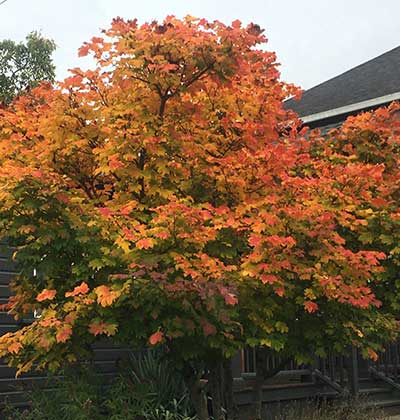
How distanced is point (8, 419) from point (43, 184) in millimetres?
4154

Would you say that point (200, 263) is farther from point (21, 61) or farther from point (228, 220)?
point (21, 61)

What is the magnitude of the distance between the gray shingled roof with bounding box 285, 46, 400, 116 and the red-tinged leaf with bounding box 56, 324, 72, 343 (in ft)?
41.1

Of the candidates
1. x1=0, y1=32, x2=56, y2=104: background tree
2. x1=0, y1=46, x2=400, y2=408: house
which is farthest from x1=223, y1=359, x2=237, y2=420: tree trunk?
x1=0, y1=32, x2=56, y2=104: background tree

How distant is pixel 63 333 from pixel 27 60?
2177cm

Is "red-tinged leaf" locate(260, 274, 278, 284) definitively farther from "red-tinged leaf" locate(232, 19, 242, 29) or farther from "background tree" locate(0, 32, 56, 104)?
"background tree" locate(0, 32, 56, 104)

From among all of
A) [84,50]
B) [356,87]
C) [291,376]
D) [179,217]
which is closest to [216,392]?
[179,217]

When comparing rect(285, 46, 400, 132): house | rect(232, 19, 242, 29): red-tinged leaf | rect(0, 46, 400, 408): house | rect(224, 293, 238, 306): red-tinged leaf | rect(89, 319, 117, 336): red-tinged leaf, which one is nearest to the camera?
rect(224, 293, 238, 306): red-tinged leaf

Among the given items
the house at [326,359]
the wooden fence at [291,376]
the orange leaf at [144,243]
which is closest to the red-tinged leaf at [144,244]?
the orange leaf at [144,243]

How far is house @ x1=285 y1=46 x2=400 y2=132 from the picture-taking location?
17312 millimetres

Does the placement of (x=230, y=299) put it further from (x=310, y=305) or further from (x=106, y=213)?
(x=106, y=213)

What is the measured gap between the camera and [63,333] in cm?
632

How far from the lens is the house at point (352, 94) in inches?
682

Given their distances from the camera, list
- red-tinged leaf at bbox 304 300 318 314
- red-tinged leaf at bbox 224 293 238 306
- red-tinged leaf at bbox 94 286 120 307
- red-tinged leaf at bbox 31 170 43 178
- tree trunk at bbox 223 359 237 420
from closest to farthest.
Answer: red-tinged leaf at bbox 224 293 238 306 < red-tinged leaf at bbox 94 286 120 307 < red-tinged leaf at bbox 31 170 43 178 < red-tinged leaf at bbox 304 300 318 314 < tree trunk at bbox 223 359 237 420

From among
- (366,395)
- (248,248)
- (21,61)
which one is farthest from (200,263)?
(21,61)
